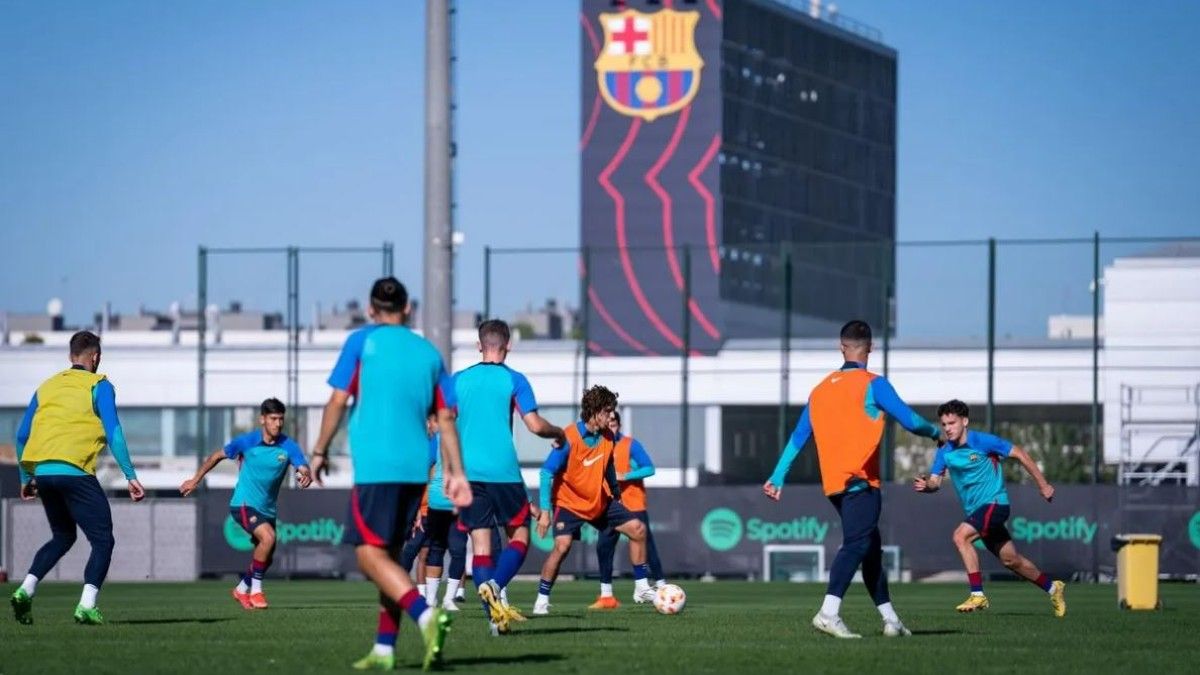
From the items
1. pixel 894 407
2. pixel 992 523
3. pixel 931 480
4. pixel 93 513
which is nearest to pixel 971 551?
pixel 992 523

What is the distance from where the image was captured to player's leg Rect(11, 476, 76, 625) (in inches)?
619

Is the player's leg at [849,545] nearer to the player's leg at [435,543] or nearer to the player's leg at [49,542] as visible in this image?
the player's leg at [435,543]

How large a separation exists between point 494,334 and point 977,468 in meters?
6.64

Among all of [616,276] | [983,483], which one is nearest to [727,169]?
[616,276]

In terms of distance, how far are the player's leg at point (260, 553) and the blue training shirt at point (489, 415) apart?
230 inches

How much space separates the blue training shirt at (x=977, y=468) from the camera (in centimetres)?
1981

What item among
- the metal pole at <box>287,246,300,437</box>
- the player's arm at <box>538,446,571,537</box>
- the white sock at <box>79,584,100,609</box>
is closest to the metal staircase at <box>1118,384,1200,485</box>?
the metal pole at <box>287,246,300,437</box>

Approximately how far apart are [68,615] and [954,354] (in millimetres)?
42204

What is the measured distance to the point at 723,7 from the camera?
95062 mm

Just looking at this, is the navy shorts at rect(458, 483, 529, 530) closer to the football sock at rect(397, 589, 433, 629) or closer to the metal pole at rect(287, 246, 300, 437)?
the football sock at rect(397, 589, 433, 629)

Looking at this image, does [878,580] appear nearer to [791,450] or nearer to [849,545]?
[849,545]

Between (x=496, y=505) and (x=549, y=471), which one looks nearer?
(x=496, y=505)

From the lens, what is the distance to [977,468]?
65.9ft

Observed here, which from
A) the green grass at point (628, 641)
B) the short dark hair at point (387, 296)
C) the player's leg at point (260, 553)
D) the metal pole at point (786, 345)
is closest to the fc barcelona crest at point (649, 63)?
the metal pole at point (786, 345)
